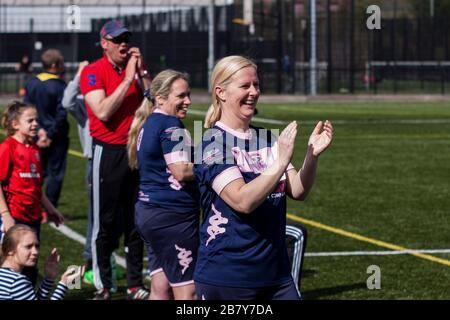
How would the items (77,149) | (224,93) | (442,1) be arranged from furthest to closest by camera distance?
(442,1) → (77,149) → (224,93)

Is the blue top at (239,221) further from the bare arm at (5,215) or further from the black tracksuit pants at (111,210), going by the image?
the black tracksuit pants at (111,210)

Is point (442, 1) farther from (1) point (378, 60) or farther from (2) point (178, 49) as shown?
(2) point (178, 49)

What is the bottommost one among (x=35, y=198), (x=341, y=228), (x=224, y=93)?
(x=341, y=228)

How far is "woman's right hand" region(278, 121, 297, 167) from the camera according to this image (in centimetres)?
540

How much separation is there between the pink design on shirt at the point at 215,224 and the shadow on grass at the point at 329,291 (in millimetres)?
4256

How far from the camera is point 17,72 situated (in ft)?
162

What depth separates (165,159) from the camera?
7.94m

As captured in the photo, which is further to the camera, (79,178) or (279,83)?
(279,83)

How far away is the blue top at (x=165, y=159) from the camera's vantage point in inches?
310

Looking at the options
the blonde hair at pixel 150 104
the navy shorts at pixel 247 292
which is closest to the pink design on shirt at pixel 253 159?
the navy shorts at pixel 247 292

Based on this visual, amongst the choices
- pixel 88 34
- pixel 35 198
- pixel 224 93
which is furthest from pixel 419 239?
pixel 88 34

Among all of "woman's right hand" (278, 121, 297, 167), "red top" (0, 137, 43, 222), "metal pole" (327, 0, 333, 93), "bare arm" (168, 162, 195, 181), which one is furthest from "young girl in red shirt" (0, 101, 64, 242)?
"metal pole" (327, 0, 333, 93)

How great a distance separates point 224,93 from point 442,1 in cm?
5756

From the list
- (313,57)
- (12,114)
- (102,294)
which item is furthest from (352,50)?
(12,114)
